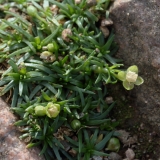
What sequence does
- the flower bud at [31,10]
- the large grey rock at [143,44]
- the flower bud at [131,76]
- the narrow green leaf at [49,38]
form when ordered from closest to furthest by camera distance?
the flower bud at [131,76], the large grey rock at [143,44], the narrow green leaf at [49,38], the flower bud at [31,10]

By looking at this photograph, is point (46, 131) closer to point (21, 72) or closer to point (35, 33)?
point (21, 72)

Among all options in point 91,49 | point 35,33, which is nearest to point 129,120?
point 91,49

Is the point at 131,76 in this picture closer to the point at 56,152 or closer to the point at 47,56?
the point at 47,56

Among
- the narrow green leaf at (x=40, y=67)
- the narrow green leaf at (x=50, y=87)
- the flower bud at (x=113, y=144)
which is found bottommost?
the flower bud at (x=113, y=144)

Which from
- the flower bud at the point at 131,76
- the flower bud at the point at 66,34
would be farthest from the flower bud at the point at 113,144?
the flower bud at the point at 66,34

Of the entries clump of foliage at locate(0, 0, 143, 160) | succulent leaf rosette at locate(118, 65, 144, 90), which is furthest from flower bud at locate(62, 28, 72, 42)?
succulent leaf rosette at locate(118, 65, 144, 90)

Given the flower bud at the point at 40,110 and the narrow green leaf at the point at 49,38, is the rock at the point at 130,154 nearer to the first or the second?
the flower bud at the point at 40,110

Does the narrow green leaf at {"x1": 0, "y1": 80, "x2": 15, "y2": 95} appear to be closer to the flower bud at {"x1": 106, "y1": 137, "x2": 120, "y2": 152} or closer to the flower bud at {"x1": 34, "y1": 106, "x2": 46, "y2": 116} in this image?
the flower bud at {"x1": 34, "y1": 106, "x2": 46, "y2": 116}
